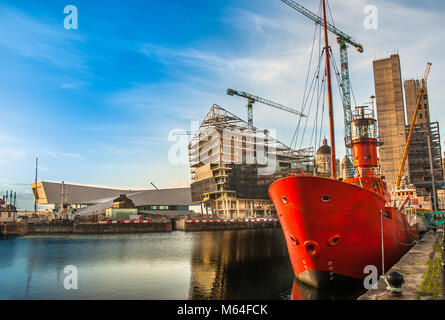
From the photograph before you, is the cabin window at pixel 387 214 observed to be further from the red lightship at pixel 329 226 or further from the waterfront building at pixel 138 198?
the waterfront building at pixel 138 198

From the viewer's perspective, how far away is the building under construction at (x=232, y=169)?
121438 millimetres

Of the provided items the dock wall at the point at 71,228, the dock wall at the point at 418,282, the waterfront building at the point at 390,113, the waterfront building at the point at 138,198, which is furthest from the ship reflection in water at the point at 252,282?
the waterfront building at the point at 138,198

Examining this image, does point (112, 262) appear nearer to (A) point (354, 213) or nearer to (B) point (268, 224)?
(A) point (354, 213)

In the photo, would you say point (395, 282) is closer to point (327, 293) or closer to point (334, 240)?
point (334, 240)

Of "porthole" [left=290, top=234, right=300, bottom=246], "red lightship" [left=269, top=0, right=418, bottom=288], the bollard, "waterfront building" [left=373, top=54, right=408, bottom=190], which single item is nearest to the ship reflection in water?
"red lightship" [left=269, top=0, right=418, bottom=288]

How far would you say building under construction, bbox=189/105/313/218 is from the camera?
121438mm

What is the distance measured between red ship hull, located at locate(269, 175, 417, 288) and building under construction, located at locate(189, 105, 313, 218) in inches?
3749

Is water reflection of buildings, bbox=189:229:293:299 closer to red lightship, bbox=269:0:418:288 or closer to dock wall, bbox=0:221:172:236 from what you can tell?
red lightship, bbox=269:0:418:288

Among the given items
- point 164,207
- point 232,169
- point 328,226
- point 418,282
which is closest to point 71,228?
point 232,169

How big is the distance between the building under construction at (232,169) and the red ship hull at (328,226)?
95.2 metres

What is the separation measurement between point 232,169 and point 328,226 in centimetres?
10562

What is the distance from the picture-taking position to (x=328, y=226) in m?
16.0

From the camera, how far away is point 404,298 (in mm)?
10164
